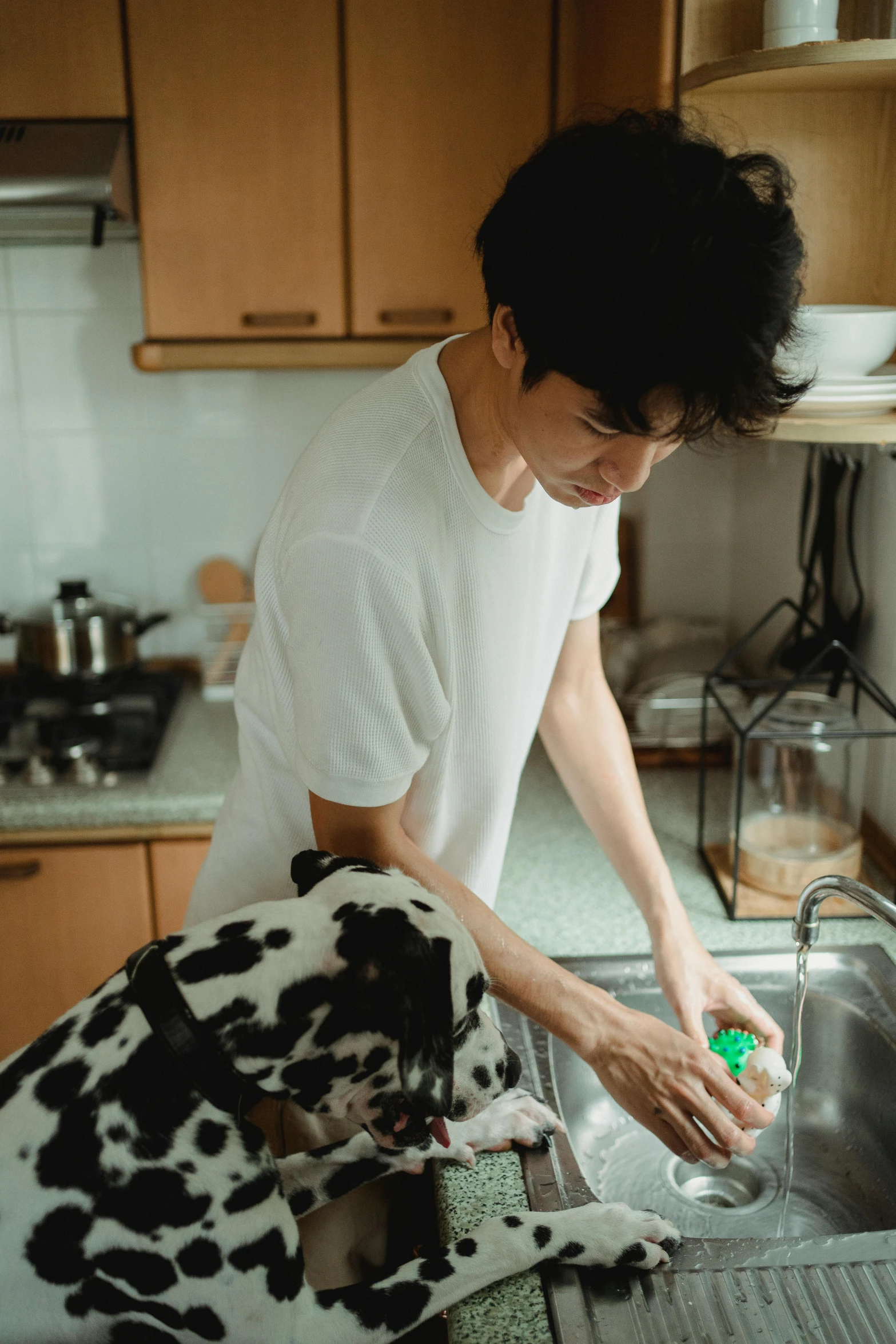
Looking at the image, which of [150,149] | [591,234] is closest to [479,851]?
[591,234]

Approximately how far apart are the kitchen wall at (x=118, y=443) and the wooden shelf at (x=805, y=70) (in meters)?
1.29

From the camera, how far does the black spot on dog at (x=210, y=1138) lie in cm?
93

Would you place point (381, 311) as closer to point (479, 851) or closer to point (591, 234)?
point (479, 851)

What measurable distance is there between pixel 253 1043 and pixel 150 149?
1.71 m

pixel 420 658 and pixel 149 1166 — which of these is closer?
pixel 149 1166

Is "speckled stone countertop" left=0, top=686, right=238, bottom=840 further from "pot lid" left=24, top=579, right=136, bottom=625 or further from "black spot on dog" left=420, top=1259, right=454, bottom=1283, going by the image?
"black spot on dog" left=420, top=1259, right=454, bottom=1283

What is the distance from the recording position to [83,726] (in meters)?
2.28

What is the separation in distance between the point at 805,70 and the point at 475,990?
3.50ft

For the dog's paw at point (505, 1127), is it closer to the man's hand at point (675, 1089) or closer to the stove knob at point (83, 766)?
the man's hand at point (675, 1089)

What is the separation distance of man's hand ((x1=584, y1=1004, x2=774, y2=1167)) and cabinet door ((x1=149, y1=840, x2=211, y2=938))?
109 cm

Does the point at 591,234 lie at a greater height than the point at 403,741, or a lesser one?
greater

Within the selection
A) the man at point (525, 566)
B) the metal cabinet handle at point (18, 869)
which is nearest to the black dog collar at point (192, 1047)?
the man at point (525, 566)

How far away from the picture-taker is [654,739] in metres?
2.05

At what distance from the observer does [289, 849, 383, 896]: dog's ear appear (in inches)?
40.3
